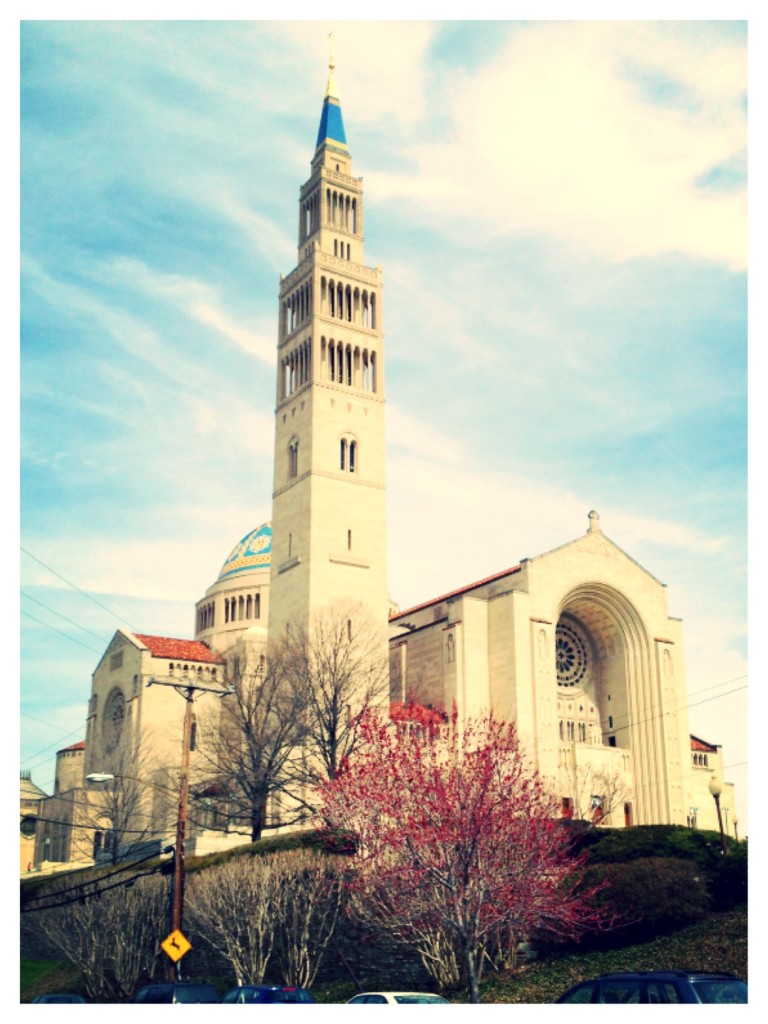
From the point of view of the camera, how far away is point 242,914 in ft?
108

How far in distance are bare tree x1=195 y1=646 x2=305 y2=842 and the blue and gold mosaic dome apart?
28.6m

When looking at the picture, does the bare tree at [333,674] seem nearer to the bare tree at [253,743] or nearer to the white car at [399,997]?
the bare tree at [253,743]

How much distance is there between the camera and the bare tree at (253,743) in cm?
5028

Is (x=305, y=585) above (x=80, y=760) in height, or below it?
above

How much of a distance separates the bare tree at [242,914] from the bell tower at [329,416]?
25.3 meters

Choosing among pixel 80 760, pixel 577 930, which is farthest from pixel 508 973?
pixel 80 760

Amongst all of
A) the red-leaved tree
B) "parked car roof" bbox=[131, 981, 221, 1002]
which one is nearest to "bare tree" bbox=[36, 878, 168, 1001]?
the red-leaved tree

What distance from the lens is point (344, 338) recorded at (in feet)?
219

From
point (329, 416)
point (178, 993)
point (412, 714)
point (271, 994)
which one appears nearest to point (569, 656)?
point (412, 714)

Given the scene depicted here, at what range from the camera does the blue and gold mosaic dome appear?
89125 millimetres

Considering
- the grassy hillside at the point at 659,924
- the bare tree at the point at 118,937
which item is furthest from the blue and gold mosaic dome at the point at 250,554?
the grassy hillside at the point at 659,924

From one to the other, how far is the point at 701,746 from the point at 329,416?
3415 centimetres

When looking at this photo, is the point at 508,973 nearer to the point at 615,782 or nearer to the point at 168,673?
the point at 615,782
